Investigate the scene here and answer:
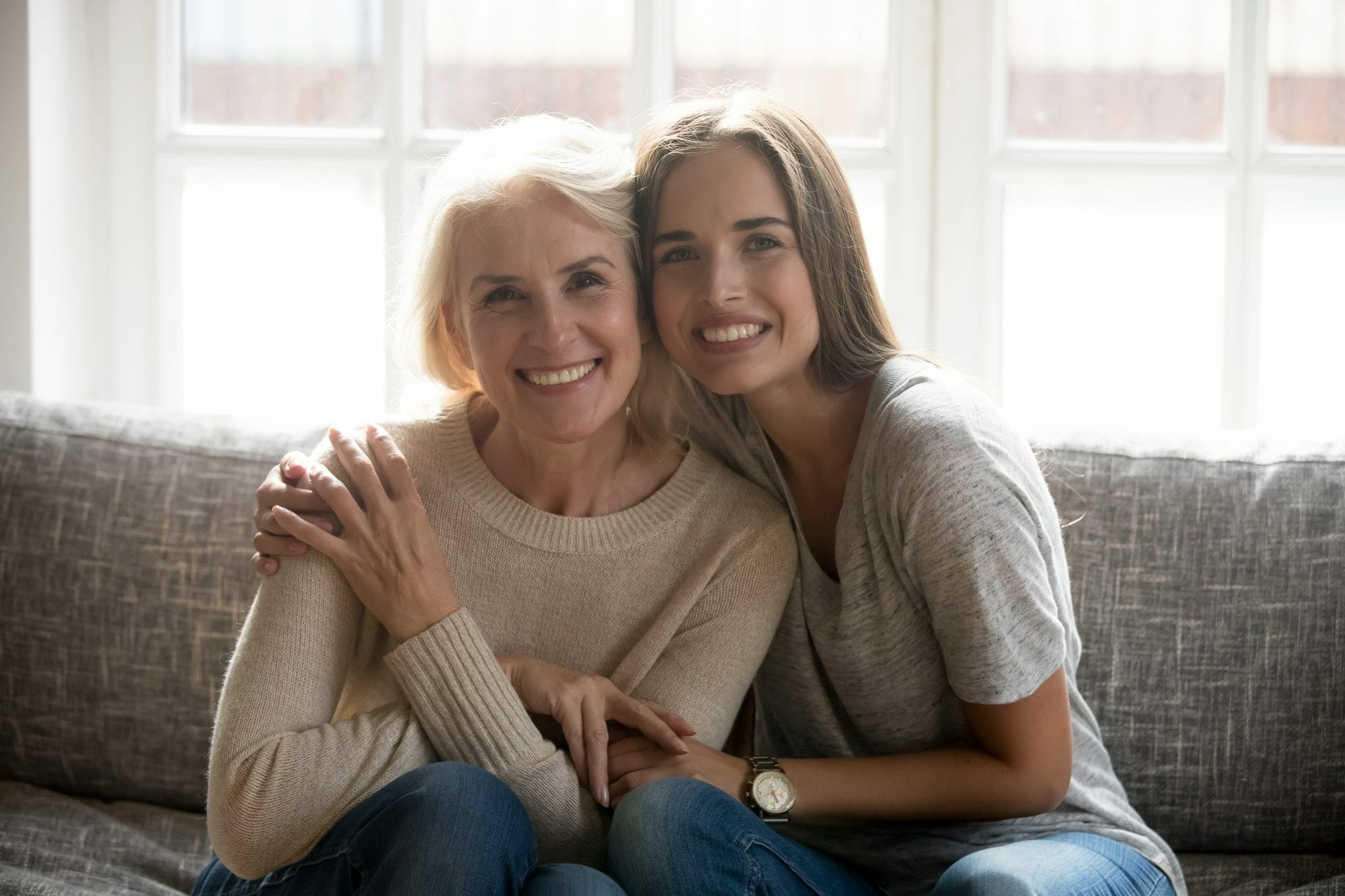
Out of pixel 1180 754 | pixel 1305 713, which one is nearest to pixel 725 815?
pixel 1180 754

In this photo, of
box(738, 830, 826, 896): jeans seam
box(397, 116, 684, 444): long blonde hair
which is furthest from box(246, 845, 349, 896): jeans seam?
box(397, 116, 684, 444): long blonde hair

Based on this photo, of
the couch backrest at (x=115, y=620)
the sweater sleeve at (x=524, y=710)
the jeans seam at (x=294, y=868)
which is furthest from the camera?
the couch backrest at (x=115, y=620)

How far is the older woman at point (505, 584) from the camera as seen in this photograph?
131 cm

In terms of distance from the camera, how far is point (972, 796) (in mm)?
1384

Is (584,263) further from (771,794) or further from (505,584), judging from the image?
(771,794)

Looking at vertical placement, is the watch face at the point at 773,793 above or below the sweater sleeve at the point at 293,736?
below

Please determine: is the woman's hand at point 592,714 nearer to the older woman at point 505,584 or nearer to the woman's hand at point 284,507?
the older woman at point 505,584

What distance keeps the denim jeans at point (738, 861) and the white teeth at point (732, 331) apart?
19.7 inches

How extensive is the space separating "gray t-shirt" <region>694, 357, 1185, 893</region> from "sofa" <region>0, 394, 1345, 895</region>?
0.17m

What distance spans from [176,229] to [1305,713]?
2.07 metres

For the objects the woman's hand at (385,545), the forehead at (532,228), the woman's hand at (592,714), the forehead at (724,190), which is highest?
the forehead at (724,190)

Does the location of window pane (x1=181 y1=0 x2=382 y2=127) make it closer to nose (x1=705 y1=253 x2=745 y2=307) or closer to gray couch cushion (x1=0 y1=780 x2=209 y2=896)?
nose (x1=705 y1=253 x2=745 y2=307)

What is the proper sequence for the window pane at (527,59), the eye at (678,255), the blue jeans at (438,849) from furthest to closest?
the window pane at (527,59), the eye at (678,255), the blue jeans at (438,849)

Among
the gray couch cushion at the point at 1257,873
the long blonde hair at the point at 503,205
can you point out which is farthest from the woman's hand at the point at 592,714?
the gray couch cushion at the point at 1257,873
